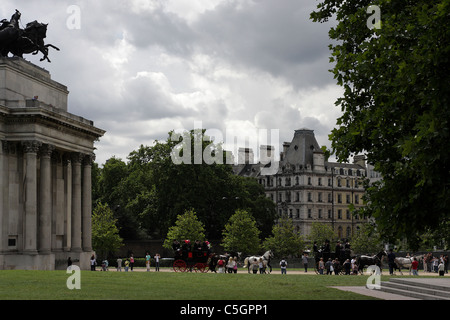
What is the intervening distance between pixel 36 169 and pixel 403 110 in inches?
1450

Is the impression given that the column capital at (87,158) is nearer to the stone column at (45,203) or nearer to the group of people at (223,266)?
the stone column at (45,203)

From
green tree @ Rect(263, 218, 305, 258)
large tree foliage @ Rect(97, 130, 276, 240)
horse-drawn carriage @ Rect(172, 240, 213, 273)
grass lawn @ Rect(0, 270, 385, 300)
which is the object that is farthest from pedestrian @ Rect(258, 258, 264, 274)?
green tree @ Rect(263, 218, 305, 258)

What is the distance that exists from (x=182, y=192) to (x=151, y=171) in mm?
9488

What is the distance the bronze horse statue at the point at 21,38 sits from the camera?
54.7 metres

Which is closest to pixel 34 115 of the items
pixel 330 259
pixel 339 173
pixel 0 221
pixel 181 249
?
pixel 0 221

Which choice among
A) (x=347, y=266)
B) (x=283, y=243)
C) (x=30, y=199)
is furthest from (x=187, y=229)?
(x=347, y=266)

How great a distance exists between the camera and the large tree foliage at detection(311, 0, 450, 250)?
65.4ft

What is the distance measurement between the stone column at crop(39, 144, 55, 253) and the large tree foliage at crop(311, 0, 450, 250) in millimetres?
32322

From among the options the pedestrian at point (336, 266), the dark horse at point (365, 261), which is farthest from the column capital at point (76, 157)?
the dark horse at point (365, 261)

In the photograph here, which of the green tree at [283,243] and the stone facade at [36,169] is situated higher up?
the stone facade at [36,169]

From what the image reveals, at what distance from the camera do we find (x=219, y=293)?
26.1 metres

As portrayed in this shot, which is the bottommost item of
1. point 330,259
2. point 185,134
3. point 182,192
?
point 330,259
